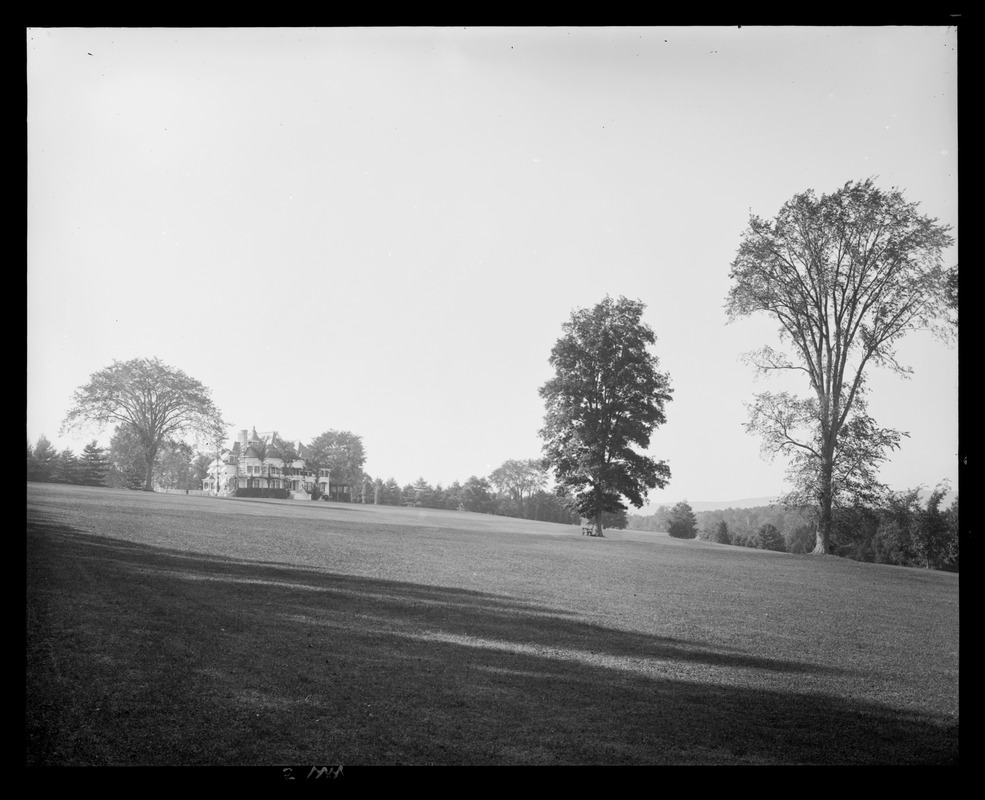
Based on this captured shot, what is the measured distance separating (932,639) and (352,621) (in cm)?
288

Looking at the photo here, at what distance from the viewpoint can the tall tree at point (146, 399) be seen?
3268 mm

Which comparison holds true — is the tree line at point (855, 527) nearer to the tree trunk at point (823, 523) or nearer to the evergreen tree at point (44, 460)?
the tree trunk at point (823, 523)

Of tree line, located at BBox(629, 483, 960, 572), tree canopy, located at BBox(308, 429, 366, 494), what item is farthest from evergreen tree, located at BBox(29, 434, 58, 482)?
tree line, located at BBox(629, 483, 960, 572)

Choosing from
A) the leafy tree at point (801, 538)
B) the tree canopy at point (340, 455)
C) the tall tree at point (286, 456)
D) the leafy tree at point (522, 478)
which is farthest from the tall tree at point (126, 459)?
the leafy tree at point (801, 538)

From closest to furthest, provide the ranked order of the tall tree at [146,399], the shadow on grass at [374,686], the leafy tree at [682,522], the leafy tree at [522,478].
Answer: the shadow on grass at [374,686], the tall tree at [146,399], the leafy tree at [522,478], the leafy tree at [682,522]

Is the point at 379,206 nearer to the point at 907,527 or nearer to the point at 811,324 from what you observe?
the point at 811,324

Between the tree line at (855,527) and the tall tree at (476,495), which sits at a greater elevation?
the tall tree at (476,495)

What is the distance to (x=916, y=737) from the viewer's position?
9.57ft

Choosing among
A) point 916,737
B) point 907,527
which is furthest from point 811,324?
point 916,737

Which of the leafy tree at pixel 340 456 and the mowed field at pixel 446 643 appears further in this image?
the leafy tree at pixel 340 456

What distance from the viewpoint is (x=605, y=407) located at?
11.6ft

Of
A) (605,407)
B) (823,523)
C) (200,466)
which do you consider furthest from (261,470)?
(823,523)

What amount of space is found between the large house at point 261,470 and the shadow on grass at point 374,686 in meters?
0.49

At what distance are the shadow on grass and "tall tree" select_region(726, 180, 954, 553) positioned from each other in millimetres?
1137
